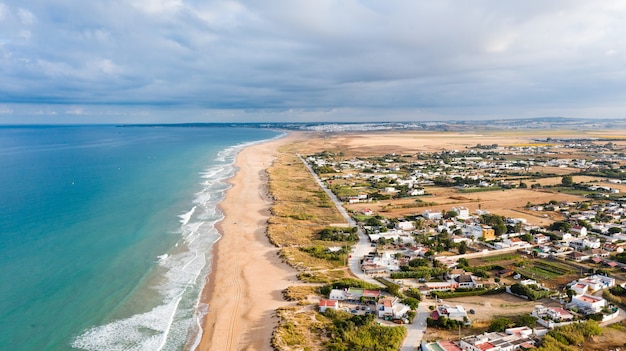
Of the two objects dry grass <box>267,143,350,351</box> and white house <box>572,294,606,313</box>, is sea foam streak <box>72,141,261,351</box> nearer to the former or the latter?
dry grass <box>267,143,350,351</box>

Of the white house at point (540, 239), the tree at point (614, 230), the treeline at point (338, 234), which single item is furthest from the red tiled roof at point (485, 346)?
the tree at point (614, 230)

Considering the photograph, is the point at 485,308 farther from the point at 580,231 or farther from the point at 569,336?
the point at 580,231

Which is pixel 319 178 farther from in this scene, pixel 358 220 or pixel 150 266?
pixel 150 266

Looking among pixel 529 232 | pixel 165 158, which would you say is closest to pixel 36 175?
pixel 165 158

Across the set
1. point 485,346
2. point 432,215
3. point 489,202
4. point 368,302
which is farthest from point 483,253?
point 489,202

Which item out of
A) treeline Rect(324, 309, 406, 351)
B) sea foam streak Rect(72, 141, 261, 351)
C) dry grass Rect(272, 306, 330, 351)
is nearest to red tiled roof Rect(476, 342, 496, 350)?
treeline Rect(324, 309, 406, 351)
